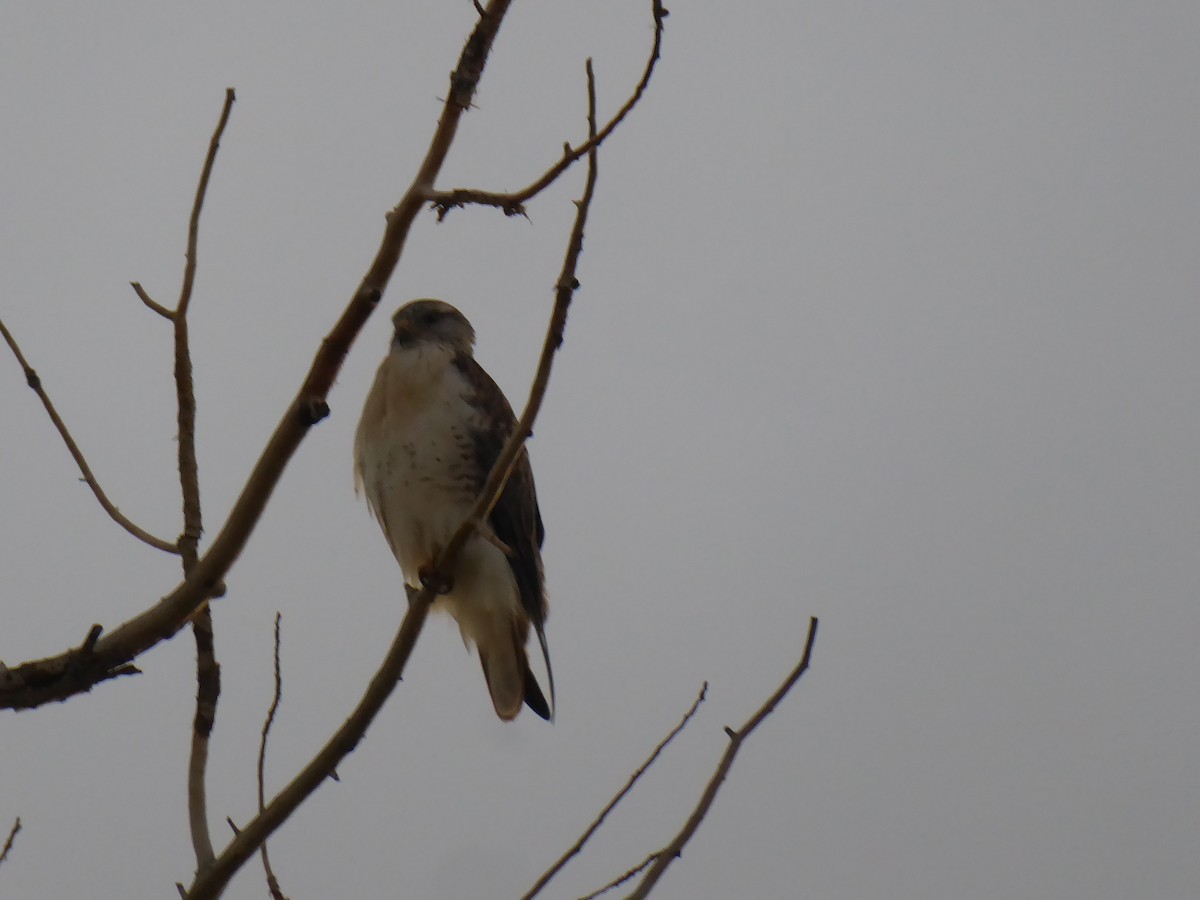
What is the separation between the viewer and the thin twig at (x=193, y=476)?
209 centimetres

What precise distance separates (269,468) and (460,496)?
8.50 feet

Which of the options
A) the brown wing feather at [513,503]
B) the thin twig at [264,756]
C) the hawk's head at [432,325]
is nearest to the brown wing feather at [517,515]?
the brown wing feather at [513,503]

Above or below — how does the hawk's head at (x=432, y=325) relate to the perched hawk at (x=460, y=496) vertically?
above

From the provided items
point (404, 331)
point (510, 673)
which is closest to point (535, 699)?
point (510, 673)

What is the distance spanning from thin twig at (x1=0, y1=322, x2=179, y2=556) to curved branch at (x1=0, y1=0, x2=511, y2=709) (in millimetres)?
241

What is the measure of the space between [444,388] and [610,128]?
105 inches

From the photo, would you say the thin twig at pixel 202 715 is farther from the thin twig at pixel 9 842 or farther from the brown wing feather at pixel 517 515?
the brown wing feather at pixel 517 515

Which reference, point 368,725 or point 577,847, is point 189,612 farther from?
point 577,847

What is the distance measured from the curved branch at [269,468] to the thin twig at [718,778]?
84cm

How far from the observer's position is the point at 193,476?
219cm

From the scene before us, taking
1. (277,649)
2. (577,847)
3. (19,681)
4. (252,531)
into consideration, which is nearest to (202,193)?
(252,531)

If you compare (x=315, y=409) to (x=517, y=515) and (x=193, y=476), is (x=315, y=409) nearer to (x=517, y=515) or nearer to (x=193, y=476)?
(x=193, y=476)

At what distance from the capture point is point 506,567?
15.1 ft

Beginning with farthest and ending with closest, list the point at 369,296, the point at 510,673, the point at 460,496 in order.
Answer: the point at 510,673, the point at 460,496, the point at 369,296
